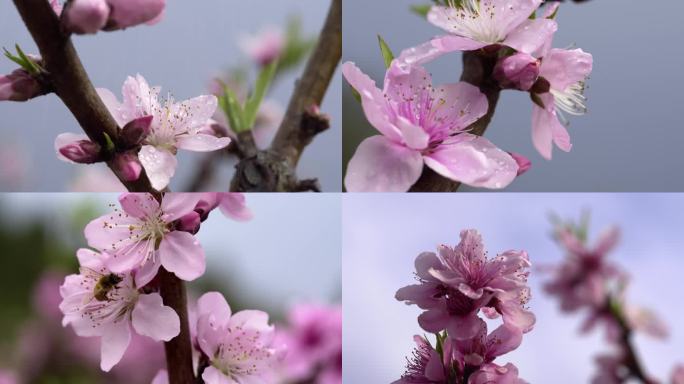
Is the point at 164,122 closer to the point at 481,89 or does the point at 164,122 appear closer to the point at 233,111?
the point at 233,111

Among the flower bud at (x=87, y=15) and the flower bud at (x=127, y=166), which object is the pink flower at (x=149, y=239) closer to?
the flower bud at (x=127, y=166)

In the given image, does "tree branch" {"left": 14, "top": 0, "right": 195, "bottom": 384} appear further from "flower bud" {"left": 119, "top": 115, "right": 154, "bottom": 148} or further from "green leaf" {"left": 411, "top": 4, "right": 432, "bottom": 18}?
"green leaf" {"left": 411, "top": 4, "right": 432, "bottom": 18}

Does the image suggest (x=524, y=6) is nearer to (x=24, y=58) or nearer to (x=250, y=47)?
(x=250, y=47)

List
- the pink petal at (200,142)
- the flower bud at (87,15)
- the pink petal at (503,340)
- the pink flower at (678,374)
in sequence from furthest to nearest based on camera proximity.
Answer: the pink flower at (678,374)
the pink petal at (503,340)
the pink petal at (200,142)
the flower bud at (87,15)

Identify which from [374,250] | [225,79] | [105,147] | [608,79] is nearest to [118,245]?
[105,147]

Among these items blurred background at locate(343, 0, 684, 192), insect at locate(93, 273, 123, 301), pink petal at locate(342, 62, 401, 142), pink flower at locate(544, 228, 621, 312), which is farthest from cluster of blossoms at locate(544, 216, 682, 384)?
insect at locate(93, 273, 123, 301)

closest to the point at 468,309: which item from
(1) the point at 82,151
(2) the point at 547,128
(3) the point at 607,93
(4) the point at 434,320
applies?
(4) the point at 434,320

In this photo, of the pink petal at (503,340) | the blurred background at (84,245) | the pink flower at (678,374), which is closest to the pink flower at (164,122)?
the blurred background at (84,245)
